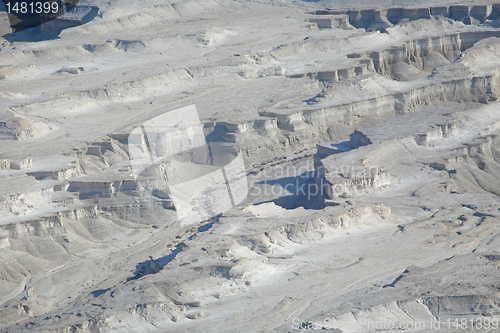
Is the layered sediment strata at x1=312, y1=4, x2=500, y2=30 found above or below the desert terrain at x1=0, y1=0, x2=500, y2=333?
above

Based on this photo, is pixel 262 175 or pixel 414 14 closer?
pixel 262 175

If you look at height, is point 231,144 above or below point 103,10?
below

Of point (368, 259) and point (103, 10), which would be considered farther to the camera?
point (103, 10)

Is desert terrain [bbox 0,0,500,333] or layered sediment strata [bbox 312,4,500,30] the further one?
layered sediment strata [bbox 312,4,500,30]

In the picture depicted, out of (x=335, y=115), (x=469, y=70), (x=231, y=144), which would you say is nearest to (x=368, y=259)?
(x=231, y=144)

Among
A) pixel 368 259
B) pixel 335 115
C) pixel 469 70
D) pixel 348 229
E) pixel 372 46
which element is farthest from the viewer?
pixel 372 46

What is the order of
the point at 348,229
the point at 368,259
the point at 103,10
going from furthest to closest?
the point at 103,10 → the point at 348,229 → the point at 368,259

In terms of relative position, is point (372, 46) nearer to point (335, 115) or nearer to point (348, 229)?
point (335, 115)

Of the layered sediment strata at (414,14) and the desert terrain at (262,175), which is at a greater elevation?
the layered sediment strata at (414,14)

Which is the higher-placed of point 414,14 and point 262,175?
point 414,14

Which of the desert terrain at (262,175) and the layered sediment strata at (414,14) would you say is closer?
the desert terrain at (262,175)
